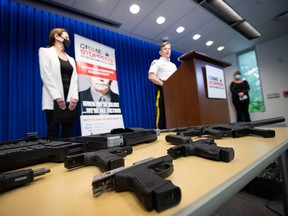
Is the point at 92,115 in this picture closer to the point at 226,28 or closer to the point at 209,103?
the point at 209,103

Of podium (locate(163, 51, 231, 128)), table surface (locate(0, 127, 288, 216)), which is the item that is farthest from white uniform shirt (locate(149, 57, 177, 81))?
table surface (locate(0, 127, 288, 216))

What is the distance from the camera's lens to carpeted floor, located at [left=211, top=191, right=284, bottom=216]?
3.83 feet

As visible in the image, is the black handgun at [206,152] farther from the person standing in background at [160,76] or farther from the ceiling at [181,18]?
the ceiling at [181,18]

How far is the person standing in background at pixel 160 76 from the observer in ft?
5.78

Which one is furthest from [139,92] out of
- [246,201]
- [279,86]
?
[279,86]

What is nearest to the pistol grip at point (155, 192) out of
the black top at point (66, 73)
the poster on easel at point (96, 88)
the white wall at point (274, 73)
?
the black top at point (66, 73)

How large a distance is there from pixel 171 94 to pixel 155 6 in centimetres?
174

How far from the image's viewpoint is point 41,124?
2.07 metres

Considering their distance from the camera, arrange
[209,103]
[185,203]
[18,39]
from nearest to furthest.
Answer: [185,203] → [209,103] → [18,39]

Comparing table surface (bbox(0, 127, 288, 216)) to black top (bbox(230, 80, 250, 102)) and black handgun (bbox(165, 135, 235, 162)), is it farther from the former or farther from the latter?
black top (bbox(230, 80, 250, 102))

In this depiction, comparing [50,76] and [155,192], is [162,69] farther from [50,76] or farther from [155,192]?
[155,192]

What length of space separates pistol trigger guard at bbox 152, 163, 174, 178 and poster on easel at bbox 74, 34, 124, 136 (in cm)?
186

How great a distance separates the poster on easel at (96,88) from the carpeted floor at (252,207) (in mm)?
1559

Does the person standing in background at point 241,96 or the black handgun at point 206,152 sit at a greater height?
the person standing in background at point 241,96
